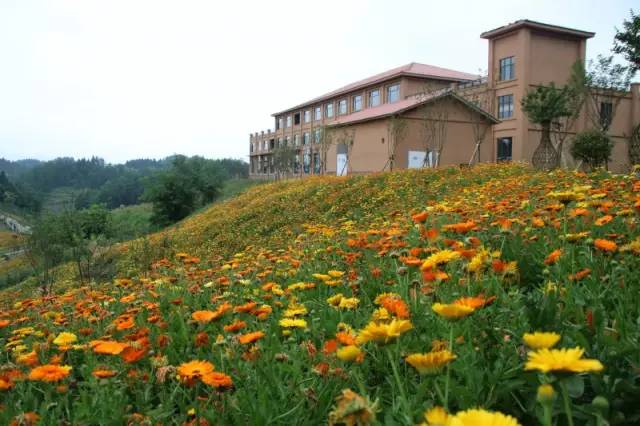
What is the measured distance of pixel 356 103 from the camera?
44.3 meters

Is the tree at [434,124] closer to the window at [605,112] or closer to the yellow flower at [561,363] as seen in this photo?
the window at [605,112]

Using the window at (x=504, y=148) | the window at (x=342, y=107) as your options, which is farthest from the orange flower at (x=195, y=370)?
the window at (x=342, y=107)

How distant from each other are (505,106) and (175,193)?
23.4 meters

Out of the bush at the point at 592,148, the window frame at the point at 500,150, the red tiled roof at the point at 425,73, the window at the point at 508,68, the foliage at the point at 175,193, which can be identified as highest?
the red tiled roof at the point at 425,73

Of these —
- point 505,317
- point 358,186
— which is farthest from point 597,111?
point 505,317

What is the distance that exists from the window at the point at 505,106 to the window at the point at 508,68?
3.90 feet

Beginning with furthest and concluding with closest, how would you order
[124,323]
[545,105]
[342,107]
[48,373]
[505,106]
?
[342,107] < [505,106] < [545,105] < [124,323] < [48,373]

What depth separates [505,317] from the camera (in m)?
1.89

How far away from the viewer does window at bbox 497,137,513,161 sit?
29.5 meters

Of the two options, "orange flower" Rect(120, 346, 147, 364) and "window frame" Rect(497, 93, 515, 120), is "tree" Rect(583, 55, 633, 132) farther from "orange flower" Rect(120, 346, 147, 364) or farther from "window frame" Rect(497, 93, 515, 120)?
"orange flower" Rect(120, 346, 147, 364)

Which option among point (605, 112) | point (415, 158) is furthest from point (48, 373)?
point (605, 112)

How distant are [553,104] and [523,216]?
560 inches

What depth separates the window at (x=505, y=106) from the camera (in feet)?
97.7

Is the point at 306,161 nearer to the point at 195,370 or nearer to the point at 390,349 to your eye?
the point at 390,349
